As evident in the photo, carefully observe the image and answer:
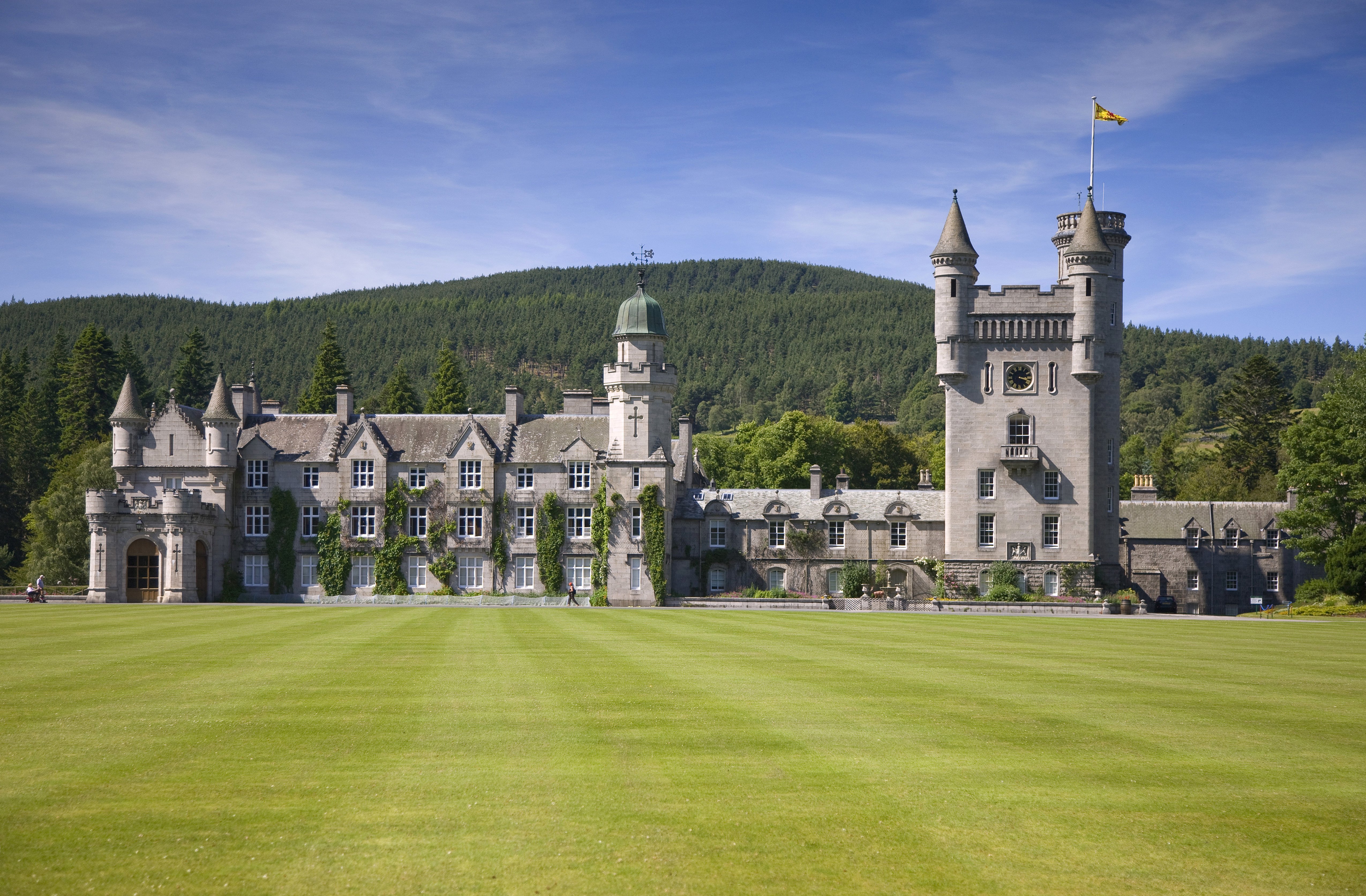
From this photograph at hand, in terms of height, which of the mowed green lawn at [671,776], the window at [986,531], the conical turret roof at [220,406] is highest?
the conical turret roof at [220,406]

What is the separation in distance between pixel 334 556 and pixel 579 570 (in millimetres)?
12502

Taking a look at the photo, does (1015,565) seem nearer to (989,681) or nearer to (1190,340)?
(989,681)

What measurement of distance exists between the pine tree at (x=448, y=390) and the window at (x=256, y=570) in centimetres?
2277

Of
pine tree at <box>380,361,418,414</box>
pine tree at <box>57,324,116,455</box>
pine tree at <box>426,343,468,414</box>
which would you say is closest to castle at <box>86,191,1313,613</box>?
pine tree at <box>380,361,418,414</box>

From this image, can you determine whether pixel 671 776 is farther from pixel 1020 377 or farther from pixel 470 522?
pixel 1020 377

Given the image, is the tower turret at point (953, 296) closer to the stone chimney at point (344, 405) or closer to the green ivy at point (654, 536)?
the green ivy at point (654, 536)

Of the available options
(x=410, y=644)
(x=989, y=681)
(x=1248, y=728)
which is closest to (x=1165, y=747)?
(x=1248, y=728)

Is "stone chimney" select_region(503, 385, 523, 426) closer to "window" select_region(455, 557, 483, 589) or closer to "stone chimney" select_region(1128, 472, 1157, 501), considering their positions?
"window" select_region(455, 557, 483, 589)

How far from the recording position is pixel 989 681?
63.7ft

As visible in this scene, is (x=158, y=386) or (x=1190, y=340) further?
(x=1190, y=340)

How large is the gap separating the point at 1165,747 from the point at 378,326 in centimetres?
17035

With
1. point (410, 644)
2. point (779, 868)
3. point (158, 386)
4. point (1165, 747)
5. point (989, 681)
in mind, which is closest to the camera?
point (779, 868)

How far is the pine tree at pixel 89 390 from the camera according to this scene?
8019 centimetres

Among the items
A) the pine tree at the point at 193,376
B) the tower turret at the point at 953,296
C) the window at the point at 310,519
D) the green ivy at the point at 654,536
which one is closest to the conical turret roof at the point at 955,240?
the tower turret at the point at 953,296
